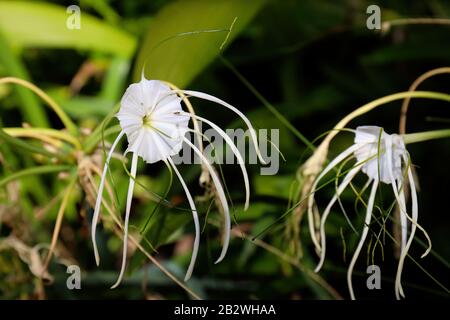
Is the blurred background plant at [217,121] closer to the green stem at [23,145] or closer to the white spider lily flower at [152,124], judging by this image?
the green stem at [23,145]

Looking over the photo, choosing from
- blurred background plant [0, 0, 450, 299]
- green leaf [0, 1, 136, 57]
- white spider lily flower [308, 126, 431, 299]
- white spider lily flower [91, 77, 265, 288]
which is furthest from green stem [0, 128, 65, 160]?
green leaf [0, 1, 136, 57]

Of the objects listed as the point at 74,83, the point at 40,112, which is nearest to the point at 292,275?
the point at 40,112

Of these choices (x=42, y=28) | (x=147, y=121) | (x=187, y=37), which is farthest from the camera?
(x=42, y=28)

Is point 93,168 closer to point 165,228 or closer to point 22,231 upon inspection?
point 165,228

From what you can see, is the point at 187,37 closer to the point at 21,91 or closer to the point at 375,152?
the point at 375,152

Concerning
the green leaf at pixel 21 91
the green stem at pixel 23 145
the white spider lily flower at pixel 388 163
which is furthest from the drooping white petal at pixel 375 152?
the green leaf at pixel 21 91

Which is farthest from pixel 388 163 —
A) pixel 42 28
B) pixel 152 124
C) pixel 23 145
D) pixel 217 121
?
pixel 42 28

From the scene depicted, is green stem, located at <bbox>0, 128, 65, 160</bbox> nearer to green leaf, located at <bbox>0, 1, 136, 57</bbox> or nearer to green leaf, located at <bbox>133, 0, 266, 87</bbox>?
green leaf, located at <bbox>133, 0, 266, 87</bbox>
